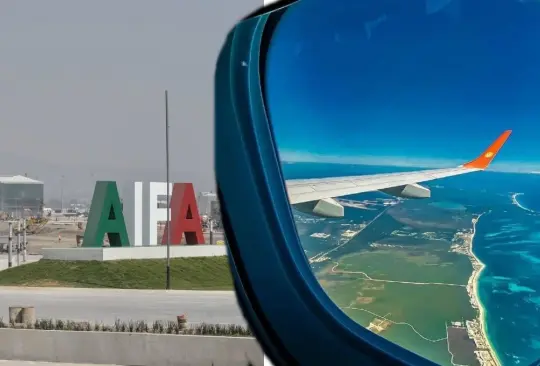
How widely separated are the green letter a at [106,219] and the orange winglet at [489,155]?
86.4 ft

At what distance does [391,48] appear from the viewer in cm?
516

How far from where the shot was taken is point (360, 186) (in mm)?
5379

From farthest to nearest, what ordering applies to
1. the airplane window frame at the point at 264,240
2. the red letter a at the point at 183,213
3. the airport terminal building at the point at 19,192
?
the airport terminal building at the point at 19,192
the red letter a at the point at 183,213
the airplane window frame at the point at 264,240

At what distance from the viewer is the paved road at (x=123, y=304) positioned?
20.3 metres

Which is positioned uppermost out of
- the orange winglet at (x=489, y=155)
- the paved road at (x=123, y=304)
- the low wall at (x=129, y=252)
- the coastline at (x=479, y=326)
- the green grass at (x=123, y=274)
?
the orange winglet at (x=489, y=155)

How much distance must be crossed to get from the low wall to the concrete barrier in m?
17.4

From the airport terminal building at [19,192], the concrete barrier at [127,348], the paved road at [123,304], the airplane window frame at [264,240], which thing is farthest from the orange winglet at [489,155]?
the airport terminal building at [19,192]

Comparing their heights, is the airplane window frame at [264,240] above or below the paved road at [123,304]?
above

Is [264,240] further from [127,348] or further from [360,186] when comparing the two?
[127,348]

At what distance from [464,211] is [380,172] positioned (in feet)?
1.81

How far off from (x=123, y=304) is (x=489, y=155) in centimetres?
1976

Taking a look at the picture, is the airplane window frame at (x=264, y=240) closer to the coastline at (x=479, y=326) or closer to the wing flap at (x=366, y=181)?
the wing flap at (x=366, y=181)

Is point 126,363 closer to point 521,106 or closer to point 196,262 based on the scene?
point 521,106

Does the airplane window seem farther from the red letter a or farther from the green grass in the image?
the red letter a
